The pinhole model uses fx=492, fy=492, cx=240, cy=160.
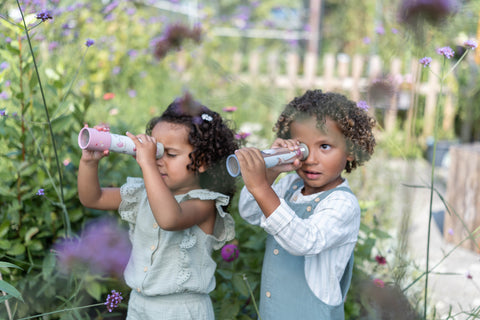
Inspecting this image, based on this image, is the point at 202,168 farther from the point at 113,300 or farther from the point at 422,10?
the point at 422,10

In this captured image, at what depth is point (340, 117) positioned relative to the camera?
148cm

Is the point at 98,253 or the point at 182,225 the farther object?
the point at 98,253

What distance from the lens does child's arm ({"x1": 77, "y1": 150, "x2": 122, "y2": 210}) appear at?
156cm

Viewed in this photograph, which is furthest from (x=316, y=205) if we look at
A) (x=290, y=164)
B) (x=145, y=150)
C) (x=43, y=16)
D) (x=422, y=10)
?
(x=43, y=16)

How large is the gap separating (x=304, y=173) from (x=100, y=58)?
3057mm

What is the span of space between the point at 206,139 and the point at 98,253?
1.73 ft

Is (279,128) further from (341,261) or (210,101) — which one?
(341,261)

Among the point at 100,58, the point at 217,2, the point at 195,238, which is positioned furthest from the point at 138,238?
the point at 217,2

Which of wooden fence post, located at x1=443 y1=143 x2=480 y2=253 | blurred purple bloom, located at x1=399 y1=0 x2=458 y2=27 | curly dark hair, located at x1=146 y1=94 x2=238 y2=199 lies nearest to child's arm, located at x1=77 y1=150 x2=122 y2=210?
curly dark hair, located at x1=146 y1=94 x2=238 y2=199

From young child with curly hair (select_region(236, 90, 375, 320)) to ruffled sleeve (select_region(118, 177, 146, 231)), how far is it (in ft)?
1.24

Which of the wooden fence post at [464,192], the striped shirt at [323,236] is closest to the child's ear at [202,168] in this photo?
the striped shirt at [323,236]

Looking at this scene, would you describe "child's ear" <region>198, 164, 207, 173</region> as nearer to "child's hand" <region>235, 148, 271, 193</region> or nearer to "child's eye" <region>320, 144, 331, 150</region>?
"child's hand" <region>235, 148, 271, 193</region>

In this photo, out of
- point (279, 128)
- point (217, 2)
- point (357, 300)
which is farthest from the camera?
point (217, 2)

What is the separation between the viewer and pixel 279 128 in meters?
1.64
